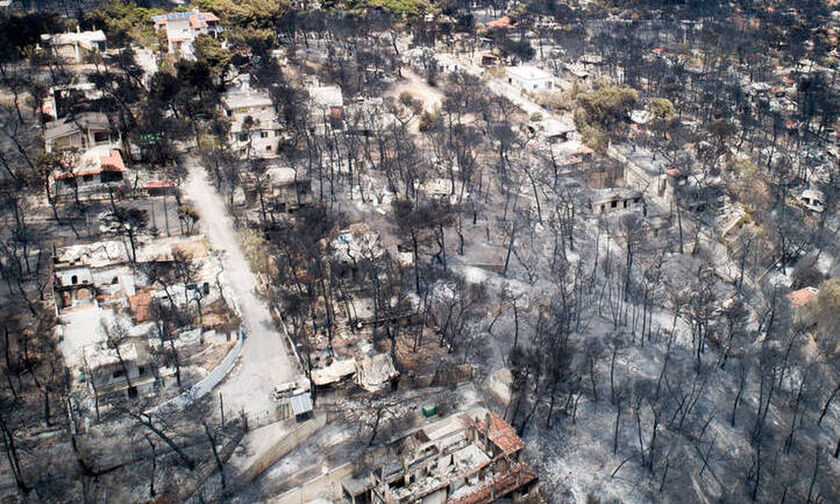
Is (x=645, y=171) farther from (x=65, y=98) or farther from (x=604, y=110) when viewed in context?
(x=65, y=98)

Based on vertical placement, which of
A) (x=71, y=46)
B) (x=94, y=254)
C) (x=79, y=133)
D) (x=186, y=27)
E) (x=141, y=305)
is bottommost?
(x=141, y=305)

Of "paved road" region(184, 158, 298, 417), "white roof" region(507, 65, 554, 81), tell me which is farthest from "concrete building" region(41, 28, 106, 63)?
"white roof" region(507, 65, 554, 81)

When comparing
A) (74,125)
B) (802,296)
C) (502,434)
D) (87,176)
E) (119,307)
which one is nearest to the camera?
(502,434)

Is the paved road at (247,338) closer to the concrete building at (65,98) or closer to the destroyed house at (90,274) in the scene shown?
the destroyed house at (90,274)

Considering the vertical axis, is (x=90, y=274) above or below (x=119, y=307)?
above

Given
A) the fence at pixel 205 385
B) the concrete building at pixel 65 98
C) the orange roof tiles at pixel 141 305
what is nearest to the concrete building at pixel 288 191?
the orange roof tiles at pixel 141 305

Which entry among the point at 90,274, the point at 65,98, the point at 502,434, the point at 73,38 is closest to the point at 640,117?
the point at 502,434

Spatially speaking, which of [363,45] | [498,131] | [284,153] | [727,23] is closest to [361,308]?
[284,153]
